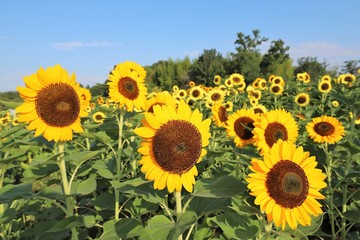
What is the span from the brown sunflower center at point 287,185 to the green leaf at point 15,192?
1.50m

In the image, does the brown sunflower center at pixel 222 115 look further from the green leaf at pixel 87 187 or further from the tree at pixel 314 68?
the tree at pixel 314 68

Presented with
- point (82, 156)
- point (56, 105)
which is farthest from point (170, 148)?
point (56, 105)

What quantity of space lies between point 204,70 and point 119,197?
3396cm

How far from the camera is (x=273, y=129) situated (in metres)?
2.84

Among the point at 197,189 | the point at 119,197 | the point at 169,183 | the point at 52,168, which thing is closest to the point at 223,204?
the point at 197,189

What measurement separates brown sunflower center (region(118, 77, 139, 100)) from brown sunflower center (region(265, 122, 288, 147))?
1.33 metres

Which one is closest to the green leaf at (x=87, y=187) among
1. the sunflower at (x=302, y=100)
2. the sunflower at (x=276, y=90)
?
the sunflower at (x=302, y=100)

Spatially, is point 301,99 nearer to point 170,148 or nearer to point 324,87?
point 324,87

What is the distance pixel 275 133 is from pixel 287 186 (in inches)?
38.4

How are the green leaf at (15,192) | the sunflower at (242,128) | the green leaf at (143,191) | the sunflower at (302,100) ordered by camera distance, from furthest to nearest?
the sunflower at (302,100)
the sunflower at (242,128)
the green leaf at (15,192)
the green leaf at (143,191)

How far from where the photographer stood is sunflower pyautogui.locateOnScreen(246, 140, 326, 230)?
6.23 feet

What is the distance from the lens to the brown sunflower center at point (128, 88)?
10.7 ft

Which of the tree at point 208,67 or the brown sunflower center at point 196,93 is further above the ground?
the tree at point 208,67

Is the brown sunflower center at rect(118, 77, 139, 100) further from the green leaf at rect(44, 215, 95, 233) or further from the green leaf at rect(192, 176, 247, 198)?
the green leaf at rect(192, 176, 247, 198)
